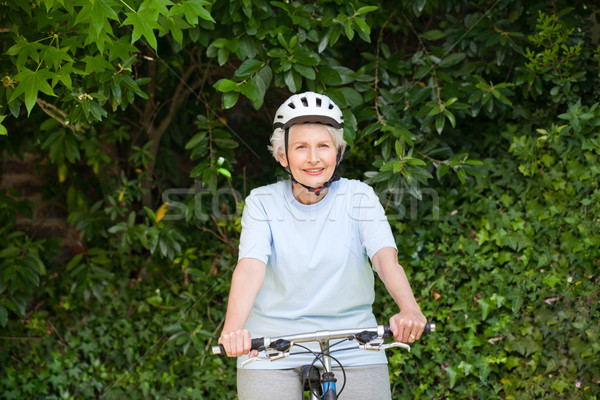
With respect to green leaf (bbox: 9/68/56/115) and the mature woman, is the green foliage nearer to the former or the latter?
green leaf (bbox: 9/68/56/115)

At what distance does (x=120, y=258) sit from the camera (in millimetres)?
4582

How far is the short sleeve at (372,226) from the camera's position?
2320 millimetres

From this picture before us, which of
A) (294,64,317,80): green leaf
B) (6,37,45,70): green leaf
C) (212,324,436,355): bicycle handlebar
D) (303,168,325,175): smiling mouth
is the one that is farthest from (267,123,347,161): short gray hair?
(6,37,45,70): green leaf

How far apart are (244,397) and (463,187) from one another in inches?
84.2

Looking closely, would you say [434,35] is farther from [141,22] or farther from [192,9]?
[141,22]

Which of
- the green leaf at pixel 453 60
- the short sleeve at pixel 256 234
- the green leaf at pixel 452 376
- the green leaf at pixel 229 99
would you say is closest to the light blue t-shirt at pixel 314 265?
the short sleeve at pixel 256 234

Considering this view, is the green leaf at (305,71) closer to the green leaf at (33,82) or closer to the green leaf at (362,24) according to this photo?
the green leaf at (362,24)

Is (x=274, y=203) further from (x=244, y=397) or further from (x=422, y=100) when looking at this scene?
(x=422, y=100)

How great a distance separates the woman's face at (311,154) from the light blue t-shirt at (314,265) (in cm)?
12

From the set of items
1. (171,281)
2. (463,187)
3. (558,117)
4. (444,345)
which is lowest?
(444,345)

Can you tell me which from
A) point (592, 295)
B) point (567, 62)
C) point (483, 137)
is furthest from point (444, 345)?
point (567, 62)

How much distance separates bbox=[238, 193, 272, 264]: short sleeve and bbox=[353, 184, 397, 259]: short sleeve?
358 millimetres

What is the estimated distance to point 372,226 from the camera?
2348 mm

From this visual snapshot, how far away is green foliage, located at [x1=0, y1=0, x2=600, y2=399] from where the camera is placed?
3.10 metres
